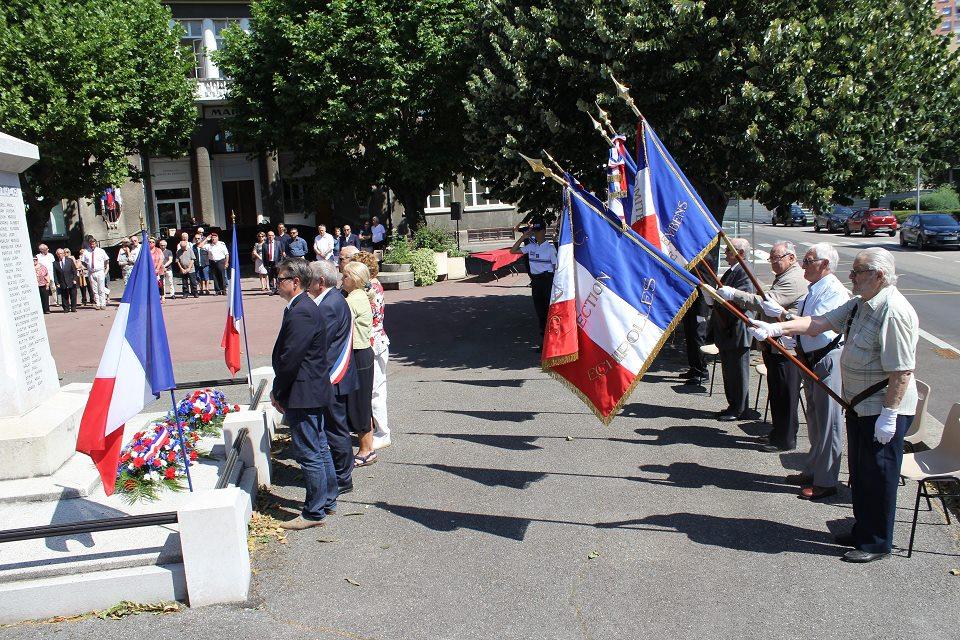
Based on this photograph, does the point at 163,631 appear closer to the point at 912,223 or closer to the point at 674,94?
the point at 674,94

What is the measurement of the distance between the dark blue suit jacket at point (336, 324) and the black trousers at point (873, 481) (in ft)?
12.0

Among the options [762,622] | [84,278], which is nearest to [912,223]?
[84,278]

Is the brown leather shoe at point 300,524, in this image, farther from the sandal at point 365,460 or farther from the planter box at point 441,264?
the planter box at point 441,264

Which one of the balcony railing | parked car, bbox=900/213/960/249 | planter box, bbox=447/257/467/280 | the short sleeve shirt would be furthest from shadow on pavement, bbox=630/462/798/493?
the balcony railing

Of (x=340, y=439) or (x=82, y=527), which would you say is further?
(x=340, y=439)

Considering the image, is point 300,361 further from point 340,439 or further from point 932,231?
point 932,231

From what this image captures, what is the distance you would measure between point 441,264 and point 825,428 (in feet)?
61.4

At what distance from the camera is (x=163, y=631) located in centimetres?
473

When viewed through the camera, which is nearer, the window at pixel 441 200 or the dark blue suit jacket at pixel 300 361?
the dark blue suit jacket at pixel 300 361

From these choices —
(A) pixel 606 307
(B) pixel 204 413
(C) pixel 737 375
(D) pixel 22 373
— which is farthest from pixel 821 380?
(D) pixel 22 373

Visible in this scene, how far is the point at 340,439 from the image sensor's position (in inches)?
263

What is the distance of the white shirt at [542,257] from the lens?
12.3 m

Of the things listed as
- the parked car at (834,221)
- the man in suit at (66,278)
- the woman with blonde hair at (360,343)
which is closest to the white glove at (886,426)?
the woman with blonde hair at (360,343)

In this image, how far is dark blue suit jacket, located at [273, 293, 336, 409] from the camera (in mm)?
5852
